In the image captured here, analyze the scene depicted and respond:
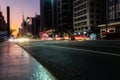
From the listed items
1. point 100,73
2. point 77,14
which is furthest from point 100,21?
point 100,73

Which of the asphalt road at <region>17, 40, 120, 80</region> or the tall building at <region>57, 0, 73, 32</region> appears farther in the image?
the tall building at <region>57, 0, 73, 32</region>

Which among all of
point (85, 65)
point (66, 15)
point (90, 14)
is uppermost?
point (66, 15)

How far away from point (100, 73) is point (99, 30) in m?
110

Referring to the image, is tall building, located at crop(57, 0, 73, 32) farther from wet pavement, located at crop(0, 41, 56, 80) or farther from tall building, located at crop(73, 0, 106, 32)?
wet pavement, located at crop(0, 41, 56, 80)

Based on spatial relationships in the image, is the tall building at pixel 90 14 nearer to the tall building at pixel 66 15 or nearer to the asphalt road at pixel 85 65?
the tall building at pixel 66 15

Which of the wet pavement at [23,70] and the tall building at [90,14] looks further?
the tall building at [90,14]

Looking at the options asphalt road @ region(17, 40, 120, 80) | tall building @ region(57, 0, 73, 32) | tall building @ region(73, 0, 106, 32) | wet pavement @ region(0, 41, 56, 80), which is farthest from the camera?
tall building @ region(57, 0, 73, 32)

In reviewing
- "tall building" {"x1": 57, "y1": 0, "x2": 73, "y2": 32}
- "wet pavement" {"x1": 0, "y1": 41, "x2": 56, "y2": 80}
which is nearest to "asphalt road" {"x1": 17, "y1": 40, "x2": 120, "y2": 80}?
"wet pavement" {"x1": 0, "y1": 41, "x2": 56, "y2": 80}

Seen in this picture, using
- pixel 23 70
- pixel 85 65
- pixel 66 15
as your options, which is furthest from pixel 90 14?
pixel 23 70

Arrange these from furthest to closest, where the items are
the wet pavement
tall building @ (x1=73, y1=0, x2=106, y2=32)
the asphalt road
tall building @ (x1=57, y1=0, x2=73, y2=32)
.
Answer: tall building @ (x1=57, y1=0, x2=73, y2=32) → tall building @ (x1=73, y1=0, x2=106, y2=32) → the asphalt road → the wet pavement

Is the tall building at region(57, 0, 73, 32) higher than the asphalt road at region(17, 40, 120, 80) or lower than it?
higher

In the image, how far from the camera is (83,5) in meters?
160

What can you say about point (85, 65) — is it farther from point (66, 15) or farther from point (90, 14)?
point (66, 15)

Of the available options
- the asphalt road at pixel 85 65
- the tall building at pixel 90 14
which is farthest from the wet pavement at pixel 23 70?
the tall building at pixel 90 14
